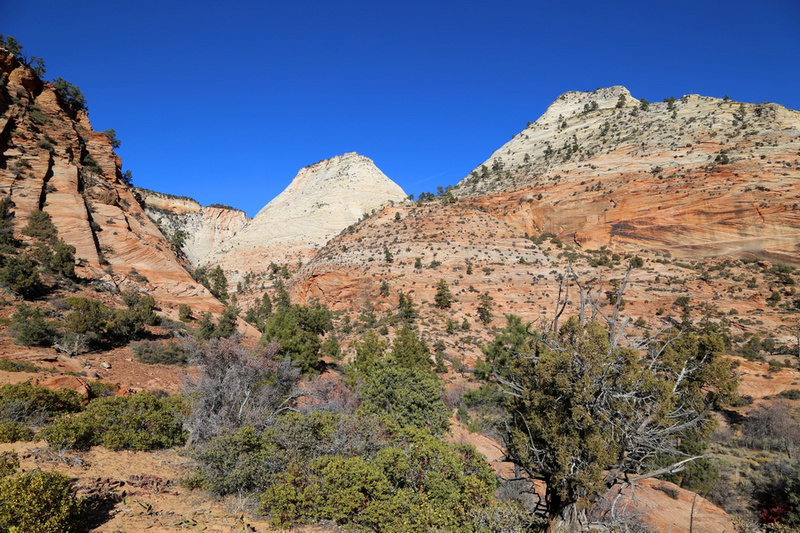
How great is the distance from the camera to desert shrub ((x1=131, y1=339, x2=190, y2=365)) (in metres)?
15.1

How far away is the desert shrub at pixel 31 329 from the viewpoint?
12375mm

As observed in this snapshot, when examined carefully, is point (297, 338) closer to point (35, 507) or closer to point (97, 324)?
point (97, 324)

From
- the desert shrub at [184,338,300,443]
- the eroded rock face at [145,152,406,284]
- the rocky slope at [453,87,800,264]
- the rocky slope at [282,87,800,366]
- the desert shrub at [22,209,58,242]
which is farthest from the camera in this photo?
the eroded rock face at [145,152,406,284]

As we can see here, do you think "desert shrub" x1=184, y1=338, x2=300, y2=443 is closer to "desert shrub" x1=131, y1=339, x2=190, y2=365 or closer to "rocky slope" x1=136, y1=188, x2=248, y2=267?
"desert shrub" x1=131, y1=339, x2=190, y2=365

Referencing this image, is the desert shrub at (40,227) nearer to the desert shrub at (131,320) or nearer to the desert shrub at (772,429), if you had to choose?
the desert shrub at (131,320)

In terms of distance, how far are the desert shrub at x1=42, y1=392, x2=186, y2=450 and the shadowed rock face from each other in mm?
15729

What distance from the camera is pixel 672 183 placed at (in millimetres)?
40156

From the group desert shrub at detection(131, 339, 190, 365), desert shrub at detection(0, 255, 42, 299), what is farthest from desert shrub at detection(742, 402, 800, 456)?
desert shrub at detection(0, 255, 42, 299)

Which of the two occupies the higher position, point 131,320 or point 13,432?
point 131,320

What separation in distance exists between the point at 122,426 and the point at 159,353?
8.02 meters

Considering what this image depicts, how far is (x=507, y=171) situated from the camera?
58.9m

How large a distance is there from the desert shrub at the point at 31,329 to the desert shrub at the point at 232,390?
6.87m

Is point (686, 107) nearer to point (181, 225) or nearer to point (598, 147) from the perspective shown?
point (598, 147)

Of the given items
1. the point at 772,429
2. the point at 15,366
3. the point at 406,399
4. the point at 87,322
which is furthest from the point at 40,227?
the point at 772,429
